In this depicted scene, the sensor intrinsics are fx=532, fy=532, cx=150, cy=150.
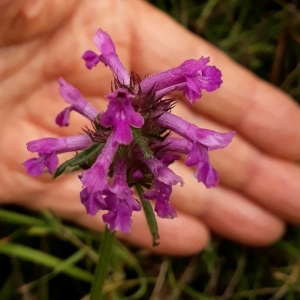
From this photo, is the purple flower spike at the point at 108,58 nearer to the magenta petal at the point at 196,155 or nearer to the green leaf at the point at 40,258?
the magenta petal at the point at 196,155

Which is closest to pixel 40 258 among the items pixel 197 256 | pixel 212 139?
pixel 197 256

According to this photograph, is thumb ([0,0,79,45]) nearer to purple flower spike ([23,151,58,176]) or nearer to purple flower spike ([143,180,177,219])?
purple flower spike ([23,151,58,176])

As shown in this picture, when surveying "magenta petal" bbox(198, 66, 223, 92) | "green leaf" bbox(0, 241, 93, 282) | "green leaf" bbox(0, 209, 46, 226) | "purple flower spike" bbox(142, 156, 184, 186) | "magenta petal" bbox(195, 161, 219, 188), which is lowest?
"green leaf" bbox(0, 241, 93, 282)

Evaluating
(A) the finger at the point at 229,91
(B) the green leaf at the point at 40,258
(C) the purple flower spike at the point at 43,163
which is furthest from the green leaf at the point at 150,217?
(A) the finger at the point at 229,91

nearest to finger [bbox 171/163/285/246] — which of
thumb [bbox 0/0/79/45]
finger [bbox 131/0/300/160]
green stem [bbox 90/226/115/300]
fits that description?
finger [bbox 131/0/300/160]

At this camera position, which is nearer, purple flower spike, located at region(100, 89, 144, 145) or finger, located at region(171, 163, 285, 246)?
purple flower spike, located at region(100, 89, 144, 145)

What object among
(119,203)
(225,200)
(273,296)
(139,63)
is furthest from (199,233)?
(119,203)

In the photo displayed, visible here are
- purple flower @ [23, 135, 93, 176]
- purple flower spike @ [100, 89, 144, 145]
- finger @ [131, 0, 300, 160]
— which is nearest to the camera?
purple flower spike @ [100, 89, 144, 145]
